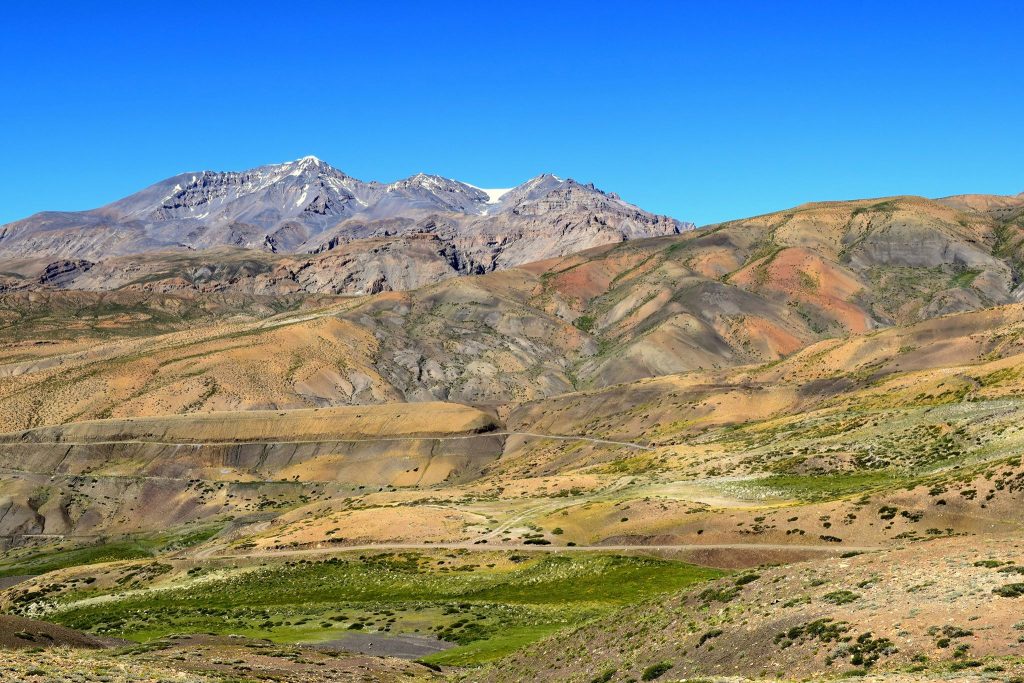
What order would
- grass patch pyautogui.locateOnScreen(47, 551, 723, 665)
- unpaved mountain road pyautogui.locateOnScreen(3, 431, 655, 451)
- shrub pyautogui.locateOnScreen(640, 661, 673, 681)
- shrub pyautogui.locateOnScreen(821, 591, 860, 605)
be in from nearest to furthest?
shrub pyautogui.locateOnScreen(640, 661, 673, 681)
shrub pyautogui.locateOnScreen(821, 591, 860, 605)
grass patch pyautogui.locateOnScreen(47, 551, 723, 665)
unpaved mountain road pyautogui.locateOnScreen(3, 431, 655, 451)

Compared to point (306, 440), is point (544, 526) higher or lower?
lower

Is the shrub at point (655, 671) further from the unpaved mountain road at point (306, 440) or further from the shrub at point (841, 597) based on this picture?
the unpaved mountain road at point (306, 440)

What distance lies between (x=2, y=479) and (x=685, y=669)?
463 feet

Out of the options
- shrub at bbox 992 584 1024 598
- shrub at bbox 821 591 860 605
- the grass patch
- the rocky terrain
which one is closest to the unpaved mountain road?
the rocky terrain

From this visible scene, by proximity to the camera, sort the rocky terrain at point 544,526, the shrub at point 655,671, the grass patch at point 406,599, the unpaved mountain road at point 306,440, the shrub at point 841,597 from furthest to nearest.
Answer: the unpaved mountain road at point 306,440
the grass patch at point 406,599
the rocky terrain at point 544,526
the shrub at point 841,597
the shrub at point 655,671

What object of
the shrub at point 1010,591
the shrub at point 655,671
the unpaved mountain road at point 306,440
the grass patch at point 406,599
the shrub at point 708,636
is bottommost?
the grass patch at point 406,599

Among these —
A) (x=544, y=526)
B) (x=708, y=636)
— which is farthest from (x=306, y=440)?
(x=708, y=636)

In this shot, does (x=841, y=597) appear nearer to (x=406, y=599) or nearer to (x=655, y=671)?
(x=655, y=671)

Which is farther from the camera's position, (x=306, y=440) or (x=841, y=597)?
(x=306, y=440)

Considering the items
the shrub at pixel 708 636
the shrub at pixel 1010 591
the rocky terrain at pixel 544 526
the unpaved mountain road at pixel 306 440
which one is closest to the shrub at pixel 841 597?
the rocky terrain at pixel 544 526

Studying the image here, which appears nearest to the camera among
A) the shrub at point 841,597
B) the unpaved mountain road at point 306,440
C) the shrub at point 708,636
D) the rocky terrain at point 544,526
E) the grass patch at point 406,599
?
the shrub at point 841,597

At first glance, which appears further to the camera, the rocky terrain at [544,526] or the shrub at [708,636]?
the shrub at [708,636]

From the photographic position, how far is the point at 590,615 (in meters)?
54.2

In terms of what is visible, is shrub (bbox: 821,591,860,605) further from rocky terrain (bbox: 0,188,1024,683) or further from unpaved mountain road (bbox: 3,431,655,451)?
unpaved mountain road (bbox: 3,431,655,451)
